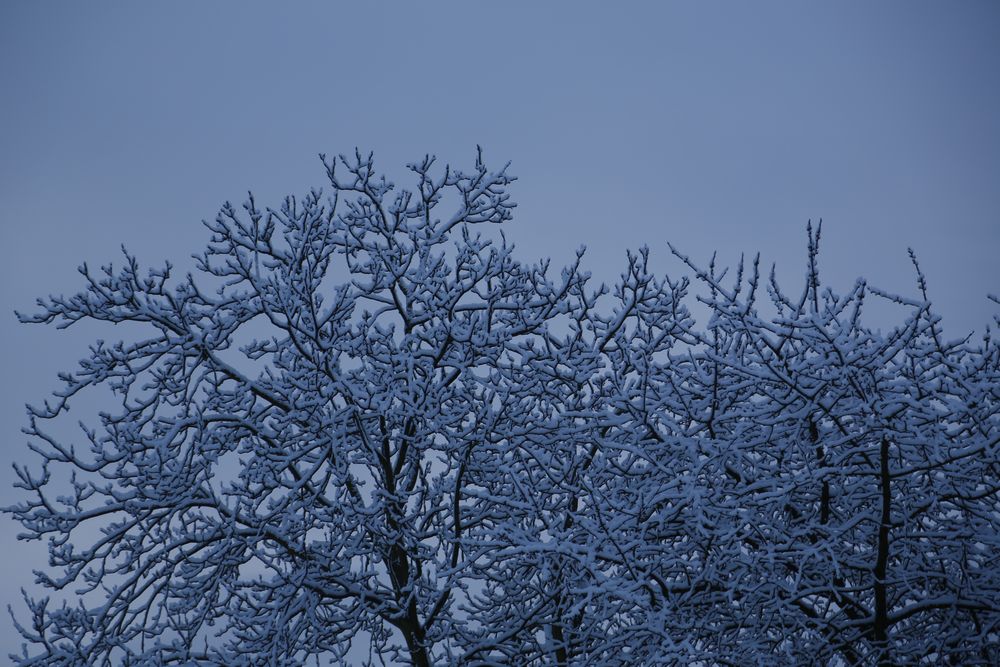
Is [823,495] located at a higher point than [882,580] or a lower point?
higher

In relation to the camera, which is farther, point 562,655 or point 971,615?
point 562,655

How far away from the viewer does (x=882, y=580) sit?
6324 millimetres

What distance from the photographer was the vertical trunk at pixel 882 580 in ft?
20.4

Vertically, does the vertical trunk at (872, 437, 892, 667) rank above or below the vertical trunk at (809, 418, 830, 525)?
below

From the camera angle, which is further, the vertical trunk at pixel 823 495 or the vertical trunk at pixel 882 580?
the vertical trunk at pixel 823 495

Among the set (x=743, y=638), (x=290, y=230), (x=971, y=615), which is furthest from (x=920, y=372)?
(x=290, y=230)

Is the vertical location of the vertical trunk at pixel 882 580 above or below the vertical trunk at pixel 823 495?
below

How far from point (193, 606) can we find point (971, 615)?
20.0ft

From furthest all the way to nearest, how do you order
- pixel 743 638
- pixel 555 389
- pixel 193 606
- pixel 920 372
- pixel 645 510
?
pixel 555 389, pixel 193 606, pixel 920 372, pixel 743 638, pixel 645 510

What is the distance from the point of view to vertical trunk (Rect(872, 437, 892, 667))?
6.23 meters

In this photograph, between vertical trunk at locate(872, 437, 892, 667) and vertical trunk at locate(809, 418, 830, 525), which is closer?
vertical trunk at locate(872, 437, 892, 667)

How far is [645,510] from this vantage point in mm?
6391

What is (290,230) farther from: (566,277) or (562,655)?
(562,655)

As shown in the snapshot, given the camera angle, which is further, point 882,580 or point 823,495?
point 823,495
